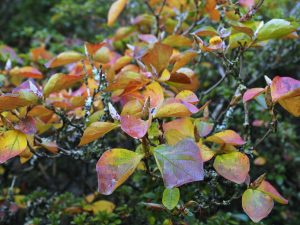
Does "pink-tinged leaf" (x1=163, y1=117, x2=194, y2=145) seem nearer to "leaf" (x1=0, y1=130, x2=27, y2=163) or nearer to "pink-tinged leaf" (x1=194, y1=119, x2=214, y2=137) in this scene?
"pink-tinged leaf" (x1=194, y1=119, x2=214, y2=137)

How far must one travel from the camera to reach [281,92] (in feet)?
3.10

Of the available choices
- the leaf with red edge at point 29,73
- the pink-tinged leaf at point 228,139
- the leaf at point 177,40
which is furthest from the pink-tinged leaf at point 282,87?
the leaf with red edge at point 29,73

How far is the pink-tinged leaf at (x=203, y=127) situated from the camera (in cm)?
110

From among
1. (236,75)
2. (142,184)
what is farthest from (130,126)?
(142,184)

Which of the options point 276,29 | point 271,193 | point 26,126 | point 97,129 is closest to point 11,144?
point 26,126

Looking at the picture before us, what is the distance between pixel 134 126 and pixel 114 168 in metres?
0.10

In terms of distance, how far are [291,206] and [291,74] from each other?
0.71 m

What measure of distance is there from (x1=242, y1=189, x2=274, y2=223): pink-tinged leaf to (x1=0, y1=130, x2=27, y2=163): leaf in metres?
0.54

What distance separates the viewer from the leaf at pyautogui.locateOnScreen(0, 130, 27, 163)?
0.94 meters

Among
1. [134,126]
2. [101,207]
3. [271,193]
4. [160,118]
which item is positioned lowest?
[101,207]

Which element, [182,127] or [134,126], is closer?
[134,126]

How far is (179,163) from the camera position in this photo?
857 millimetres

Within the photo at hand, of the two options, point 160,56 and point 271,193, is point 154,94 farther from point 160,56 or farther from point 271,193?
point 271,193

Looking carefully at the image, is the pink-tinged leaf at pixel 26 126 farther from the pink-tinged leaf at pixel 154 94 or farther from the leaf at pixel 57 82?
the pink-tinged leaf at pixel 154 94
